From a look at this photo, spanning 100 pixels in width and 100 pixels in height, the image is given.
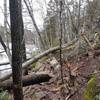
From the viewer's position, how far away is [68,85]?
7484 mm

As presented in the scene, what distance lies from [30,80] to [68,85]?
121 centimetres

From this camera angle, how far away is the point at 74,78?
768cm

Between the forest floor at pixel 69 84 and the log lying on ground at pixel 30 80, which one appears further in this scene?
the log lying on ground at pixel 30 80

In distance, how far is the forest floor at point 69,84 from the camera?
719cm

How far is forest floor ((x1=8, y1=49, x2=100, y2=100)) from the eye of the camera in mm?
7191

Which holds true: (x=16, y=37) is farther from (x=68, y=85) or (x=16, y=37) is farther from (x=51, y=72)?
(x=51, y=72)

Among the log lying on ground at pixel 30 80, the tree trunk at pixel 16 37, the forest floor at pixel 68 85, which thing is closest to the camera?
the tree trunk at pixel 16 37

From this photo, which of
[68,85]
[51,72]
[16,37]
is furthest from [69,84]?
[16,37]

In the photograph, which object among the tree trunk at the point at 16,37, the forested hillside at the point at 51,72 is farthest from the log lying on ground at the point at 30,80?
the tree trunk at the point at 16,37

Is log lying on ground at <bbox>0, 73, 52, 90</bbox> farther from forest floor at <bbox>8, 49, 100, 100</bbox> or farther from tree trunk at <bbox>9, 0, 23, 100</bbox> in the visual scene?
tree trunk at <bbox>9, 0, 23, 100</bbox>

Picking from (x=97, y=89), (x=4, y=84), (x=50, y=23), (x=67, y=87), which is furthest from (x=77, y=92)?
(x=50, y=23)

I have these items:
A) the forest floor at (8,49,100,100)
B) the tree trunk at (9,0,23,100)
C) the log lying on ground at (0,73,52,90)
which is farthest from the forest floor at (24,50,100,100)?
the tree trunk at (9,0,23,100)

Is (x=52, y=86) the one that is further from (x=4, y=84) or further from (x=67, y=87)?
(x=4, y=84)

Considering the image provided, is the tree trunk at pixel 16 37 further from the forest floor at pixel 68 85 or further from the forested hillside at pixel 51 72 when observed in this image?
the forest floor at pixel 68 85
